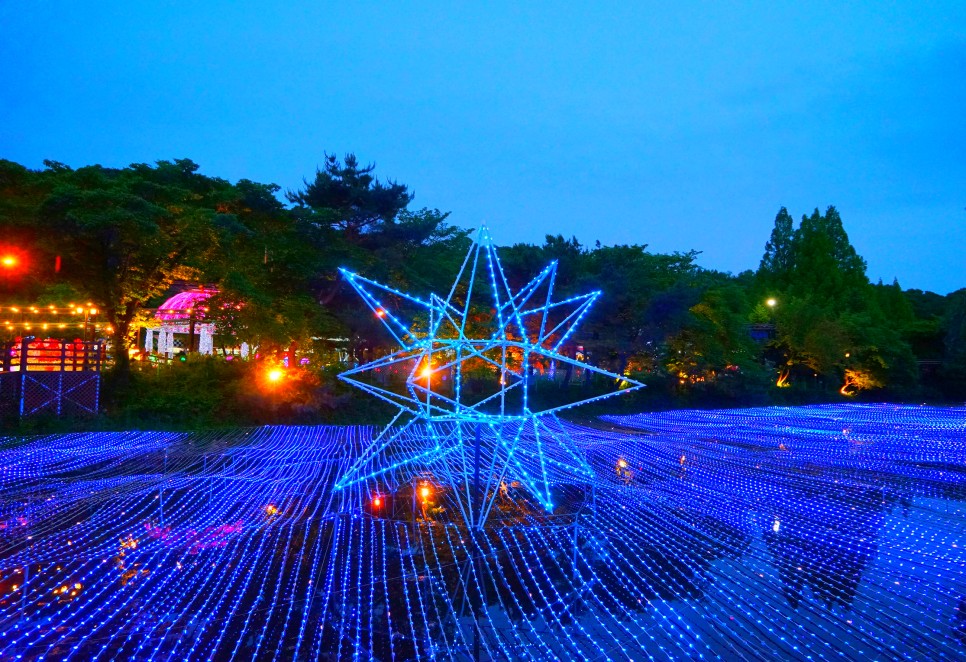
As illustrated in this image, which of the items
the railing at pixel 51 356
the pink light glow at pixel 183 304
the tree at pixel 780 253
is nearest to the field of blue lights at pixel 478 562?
the railing at pixel 51 356

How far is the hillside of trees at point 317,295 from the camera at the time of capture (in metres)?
15.0

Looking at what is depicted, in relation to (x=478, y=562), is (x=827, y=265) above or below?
above

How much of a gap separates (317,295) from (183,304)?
3.76 metres

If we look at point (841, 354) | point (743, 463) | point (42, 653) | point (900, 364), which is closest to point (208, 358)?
point (743, 463)

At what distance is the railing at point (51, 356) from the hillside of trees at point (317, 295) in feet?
3.55

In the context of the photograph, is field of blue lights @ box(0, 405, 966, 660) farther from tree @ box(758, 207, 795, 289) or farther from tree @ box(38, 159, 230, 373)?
tree @ box(758, 207, 795, 289)

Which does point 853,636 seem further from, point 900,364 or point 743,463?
point 900,364

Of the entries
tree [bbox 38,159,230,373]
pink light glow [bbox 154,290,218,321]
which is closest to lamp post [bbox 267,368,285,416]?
pink light glow [bbox 154,290,218,321]

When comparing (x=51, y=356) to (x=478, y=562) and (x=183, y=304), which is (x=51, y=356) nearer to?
(x=183, y=304)

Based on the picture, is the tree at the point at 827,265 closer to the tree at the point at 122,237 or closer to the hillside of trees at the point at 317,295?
the hillside of trees at the point at 317,295

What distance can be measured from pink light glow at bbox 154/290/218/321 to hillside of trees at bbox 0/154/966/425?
0.51 metres

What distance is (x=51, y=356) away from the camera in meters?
14.0

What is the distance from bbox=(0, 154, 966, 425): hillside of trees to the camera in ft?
49.3

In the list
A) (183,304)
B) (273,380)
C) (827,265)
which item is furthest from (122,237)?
(827,265)
